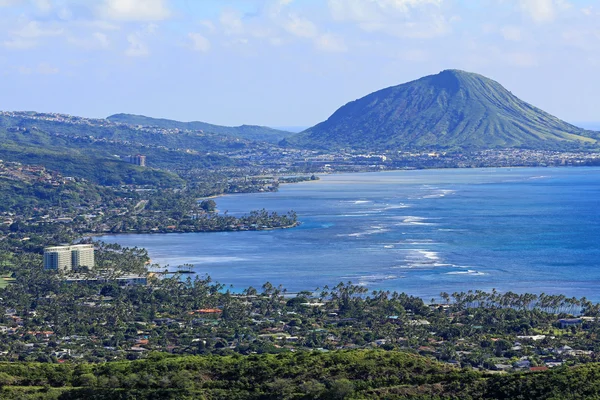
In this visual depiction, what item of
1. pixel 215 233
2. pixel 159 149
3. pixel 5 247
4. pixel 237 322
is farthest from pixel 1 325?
pixel 159 149

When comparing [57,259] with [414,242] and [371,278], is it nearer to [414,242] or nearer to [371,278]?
[371,278]

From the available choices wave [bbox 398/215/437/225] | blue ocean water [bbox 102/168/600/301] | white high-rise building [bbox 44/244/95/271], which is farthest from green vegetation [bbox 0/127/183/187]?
white high-rise building [bbox 44/244/95/271]

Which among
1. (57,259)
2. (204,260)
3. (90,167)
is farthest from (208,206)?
(90,167)

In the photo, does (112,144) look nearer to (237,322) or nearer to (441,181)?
(441,181)

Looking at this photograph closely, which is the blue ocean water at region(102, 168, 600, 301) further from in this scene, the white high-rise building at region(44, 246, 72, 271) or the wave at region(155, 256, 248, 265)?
the white high-rise building at region(44, 246, 72, 271)

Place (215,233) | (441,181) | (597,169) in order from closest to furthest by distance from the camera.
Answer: (215,233)
(441,181)
(597,169)

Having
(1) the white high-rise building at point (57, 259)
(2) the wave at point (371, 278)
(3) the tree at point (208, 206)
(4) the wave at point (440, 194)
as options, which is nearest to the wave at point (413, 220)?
(4) the wave at point (440, 194)
